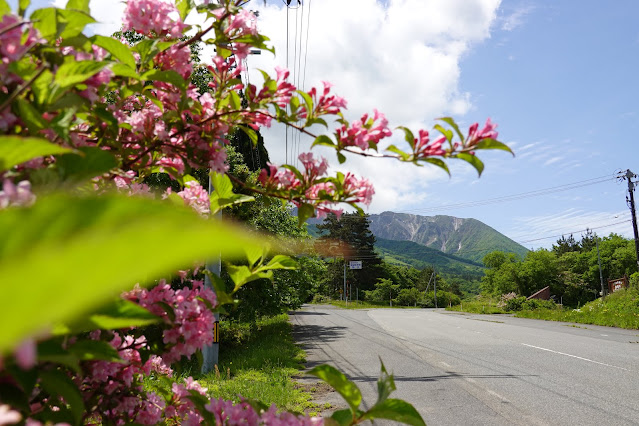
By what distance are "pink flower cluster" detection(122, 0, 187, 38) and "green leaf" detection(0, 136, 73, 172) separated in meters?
0.96

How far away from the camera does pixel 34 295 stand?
0.77 feet

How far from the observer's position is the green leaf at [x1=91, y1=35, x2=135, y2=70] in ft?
3.66

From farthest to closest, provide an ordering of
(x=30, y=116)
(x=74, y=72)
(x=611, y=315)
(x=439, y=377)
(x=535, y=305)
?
(x=535, y=305) → (x=611, y=315) → (x=439, y=377) → (x=74, y=72) → (x=30, y=116)

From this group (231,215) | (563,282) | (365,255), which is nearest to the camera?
(231,215)

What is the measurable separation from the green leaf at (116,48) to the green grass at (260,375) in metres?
2.75

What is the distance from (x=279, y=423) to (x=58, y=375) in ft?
1.53

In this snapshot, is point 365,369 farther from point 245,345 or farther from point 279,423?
point 279,423

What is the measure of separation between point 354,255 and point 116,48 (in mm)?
66782

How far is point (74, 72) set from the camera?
0.95 m

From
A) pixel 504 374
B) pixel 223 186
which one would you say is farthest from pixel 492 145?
pixel 504 374

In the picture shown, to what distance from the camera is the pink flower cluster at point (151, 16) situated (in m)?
1.38

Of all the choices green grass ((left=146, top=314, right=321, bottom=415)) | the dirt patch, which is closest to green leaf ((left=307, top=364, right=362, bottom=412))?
green grass ((left=146, top=314, right=321, bottom=415))

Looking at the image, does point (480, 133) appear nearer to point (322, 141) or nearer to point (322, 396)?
point (322, 141)

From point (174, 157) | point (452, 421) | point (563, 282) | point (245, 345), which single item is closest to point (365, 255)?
point (563, 282)
